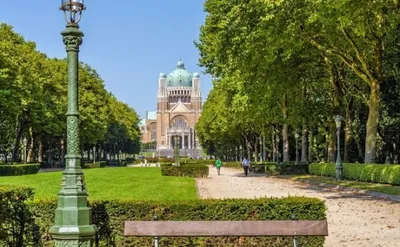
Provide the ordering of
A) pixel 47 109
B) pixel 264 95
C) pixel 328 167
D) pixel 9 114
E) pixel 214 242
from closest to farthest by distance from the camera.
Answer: pixel 214 242 < pixel 264 95 < pixel 328 167 < pixel 9 114 < pixel 47 109

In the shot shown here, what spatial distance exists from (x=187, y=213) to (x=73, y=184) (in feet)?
9.70

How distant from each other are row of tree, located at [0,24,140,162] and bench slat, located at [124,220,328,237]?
35.3 meters

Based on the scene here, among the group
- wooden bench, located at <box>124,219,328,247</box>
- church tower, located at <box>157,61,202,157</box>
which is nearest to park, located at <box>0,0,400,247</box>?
wooden bench, located at <box>124,219,328,247</box>

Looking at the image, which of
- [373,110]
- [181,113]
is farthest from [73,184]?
[181,113]

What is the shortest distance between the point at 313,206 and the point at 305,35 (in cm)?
1824

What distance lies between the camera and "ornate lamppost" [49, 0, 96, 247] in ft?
27.8

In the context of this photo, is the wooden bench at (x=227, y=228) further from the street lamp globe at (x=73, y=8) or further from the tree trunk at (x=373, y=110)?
the tree trunk at (x=373, y=110)

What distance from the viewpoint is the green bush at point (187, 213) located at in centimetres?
1087

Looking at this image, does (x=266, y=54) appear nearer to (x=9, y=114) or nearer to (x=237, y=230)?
(x=237, y=230)

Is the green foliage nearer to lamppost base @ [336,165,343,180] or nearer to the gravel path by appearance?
the gravel path

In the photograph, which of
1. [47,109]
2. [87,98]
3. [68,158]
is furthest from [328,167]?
[87,98]

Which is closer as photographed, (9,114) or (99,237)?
(99,237)

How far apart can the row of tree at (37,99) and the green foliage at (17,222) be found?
3310 centimetres

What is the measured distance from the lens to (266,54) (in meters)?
28.2
